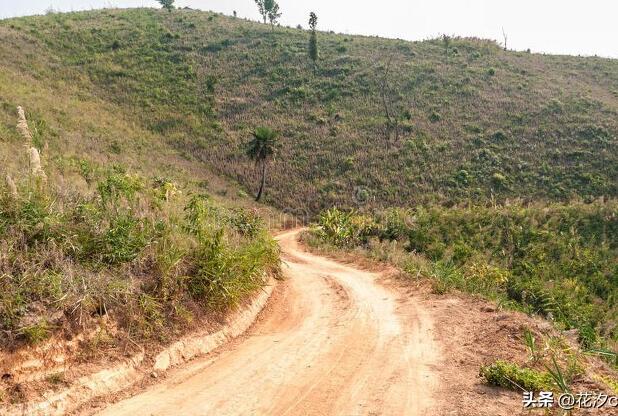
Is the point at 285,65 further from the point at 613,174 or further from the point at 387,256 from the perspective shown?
the point at 387,256

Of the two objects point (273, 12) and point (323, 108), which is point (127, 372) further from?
point (273, 12)

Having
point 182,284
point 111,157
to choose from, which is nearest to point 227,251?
point 182,284

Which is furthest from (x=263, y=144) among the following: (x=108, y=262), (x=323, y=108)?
(x=108, y=262)

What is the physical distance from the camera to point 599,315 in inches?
659

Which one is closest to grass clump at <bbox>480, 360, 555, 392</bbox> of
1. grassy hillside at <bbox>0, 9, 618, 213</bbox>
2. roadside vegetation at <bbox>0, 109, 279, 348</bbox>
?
roadside vegetation at <bbox>0, 109, 279, 348</bbox>

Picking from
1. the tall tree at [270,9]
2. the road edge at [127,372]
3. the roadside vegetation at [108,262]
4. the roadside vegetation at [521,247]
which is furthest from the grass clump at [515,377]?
the tall tree at [270,9]

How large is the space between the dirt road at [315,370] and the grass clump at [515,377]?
70 cm

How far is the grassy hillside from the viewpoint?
3722 centimetres

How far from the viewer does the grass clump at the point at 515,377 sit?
537 centimetres

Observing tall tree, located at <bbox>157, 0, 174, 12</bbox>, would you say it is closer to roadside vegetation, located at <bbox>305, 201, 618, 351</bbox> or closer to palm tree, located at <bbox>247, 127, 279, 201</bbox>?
palm tree, located at <bbox>247, 127, 279, 201</bbox>

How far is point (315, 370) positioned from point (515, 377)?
254 centimetres

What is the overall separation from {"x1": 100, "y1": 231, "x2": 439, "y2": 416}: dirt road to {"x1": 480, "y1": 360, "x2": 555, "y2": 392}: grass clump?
2.29 ft

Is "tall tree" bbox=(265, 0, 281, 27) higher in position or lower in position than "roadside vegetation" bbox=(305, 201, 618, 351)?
higher

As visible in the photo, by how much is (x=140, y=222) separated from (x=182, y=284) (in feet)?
3.80
